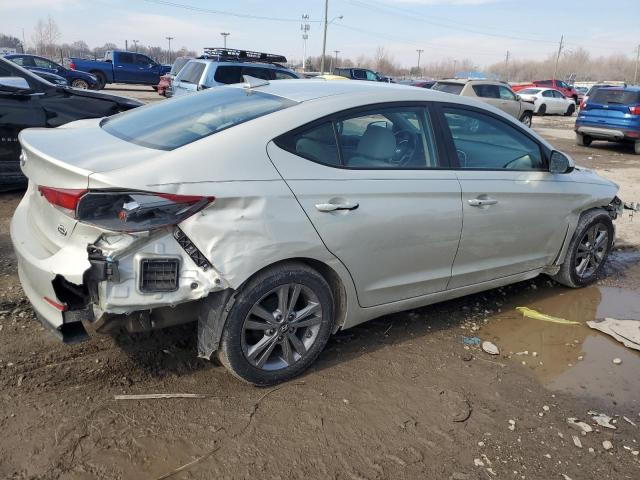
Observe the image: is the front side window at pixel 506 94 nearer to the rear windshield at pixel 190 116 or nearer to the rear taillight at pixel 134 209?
the rear windshield at pixel 190 116

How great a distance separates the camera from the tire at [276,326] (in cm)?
293

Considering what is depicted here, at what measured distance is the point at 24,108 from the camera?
6289 millimetres

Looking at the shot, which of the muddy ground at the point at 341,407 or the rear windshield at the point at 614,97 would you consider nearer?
the muddy ground at the point at 341,407

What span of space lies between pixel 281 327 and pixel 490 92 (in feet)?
57.9

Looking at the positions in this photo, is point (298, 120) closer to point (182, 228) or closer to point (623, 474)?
point (182, 228)

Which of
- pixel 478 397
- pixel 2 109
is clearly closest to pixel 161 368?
pixel 478 397

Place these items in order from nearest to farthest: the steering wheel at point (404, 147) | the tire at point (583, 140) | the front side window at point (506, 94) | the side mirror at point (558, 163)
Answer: the steering wheel at point (404, 147)
the side mirror at point (558, 163)
the tire at point (583, 140)
the front side window at point (506, 94)

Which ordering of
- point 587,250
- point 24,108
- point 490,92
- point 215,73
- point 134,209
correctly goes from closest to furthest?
1. point 134,209
2. point 587,250
3. point 24,108
4. point 215,73
5. point 490,92

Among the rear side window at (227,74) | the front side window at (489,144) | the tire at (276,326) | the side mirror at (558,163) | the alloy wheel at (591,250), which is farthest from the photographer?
the rear side window at (227,74)

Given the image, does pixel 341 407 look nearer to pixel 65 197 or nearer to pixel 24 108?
pixel 65 197

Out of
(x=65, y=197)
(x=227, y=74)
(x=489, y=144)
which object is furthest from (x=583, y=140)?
(x=65, y=197)

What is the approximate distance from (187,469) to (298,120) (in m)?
1.88

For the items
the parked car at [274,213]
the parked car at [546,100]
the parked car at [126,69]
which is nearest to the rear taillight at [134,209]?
the parked car at [274,213]

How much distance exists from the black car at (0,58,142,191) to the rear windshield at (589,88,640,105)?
14.0 meters
